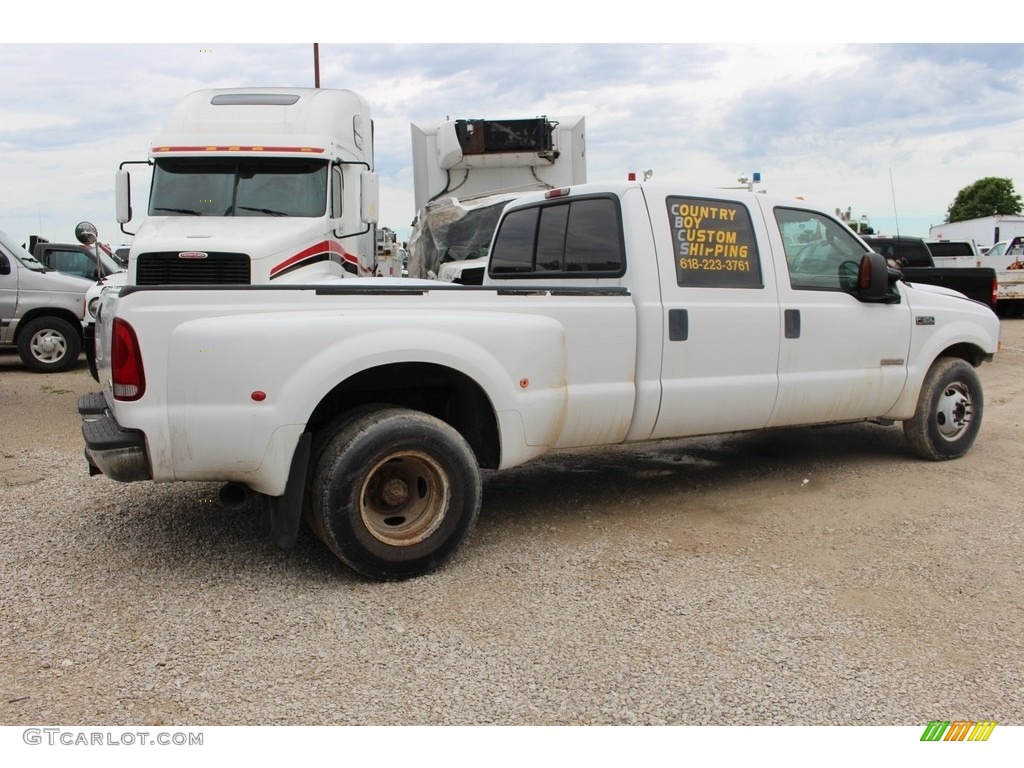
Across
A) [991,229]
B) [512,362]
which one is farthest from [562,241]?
[991,229]

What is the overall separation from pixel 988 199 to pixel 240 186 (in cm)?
5761

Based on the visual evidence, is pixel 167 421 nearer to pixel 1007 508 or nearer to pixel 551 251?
pixel 551 251

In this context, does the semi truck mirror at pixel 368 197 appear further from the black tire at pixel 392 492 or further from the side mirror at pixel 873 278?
the black tire at pixel 392 492

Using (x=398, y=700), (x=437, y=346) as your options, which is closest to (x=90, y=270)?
(x=437, y=346)

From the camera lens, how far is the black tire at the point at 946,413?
6.26 meters

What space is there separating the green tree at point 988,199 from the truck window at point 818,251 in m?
54.8

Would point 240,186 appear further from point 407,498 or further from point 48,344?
point 407,498

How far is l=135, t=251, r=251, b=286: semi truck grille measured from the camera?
827 cm

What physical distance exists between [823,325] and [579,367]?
6.14 feet

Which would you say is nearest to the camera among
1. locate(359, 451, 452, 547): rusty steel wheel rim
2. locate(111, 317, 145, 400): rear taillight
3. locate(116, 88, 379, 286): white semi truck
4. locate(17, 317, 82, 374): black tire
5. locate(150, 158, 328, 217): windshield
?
locate(111, 317, 145, 400): rear taillight

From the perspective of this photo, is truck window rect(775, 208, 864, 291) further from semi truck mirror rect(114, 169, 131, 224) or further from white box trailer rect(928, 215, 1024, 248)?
white box trailer rect(928, 215, 1024, 248)

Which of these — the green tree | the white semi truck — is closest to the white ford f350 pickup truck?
the white semi truck

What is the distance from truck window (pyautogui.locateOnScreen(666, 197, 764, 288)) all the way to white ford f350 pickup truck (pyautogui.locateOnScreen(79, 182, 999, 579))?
1cm

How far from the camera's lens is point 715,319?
5.07m
